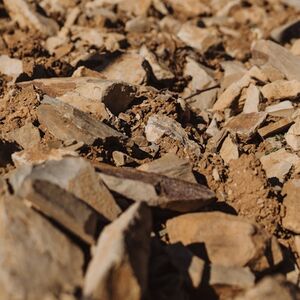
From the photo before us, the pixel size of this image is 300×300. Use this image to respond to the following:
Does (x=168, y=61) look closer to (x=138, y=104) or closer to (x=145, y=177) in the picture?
(x=138, y=104)

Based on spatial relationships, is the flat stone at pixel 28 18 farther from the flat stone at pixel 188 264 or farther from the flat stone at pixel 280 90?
the flat stone at pixel 188 264

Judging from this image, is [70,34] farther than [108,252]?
Yes

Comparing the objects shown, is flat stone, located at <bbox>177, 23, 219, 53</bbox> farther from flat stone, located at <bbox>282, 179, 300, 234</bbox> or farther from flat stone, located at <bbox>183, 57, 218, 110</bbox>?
flat stone, located at <bbox>282, 179, 300, 234</bbox>

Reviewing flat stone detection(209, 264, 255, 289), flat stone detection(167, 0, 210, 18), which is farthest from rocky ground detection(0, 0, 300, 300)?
flat stone detection(167, 0, 210, 18)

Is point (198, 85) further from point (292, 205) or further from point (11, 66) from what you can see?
point (292, 205)

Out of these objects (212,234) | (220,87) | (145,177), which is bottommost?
(220,87)

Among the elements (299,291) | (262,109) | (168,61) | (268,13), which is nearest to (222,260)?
(299,291)

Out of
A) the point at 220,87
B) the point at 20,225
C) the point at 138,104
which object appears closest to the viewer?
the point at 20,225
